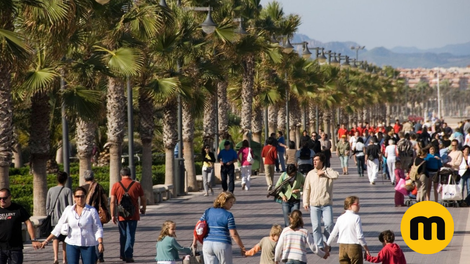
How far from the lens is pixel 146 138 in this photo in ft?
78.3

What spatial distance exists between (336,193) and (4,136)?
12.4 metres

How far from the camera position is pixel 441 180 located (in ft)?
68.7

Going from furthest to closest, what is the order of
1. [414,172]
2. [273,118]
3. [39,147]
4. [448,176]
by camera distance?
[273,118], [448,176], [414,172], [39,147]

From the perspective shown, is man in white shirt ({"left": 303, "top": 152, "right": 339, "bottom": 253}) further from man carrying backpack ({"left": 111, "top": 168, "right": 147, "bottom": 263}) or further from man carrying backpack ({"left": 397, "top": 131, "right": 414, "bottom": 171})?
man carrying backpack ({"left": 397, "top": 131, "right": 414, "bottom": 171})

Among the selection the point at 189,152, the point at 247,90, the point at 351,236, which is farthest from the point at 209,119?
the point at 351,236

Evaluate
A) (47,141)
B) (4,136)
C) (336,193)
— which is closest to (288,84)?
(336,193)

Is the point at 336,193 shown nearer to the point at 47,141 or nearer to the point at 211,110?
the point at 211,110

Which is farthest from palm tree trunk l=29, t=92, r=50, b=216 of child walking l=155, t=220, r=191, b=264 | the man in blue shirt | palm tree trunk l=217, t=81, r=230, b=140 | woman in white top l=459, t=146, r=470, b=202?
palm tree trunk l=217, t=81, r=230, b=140

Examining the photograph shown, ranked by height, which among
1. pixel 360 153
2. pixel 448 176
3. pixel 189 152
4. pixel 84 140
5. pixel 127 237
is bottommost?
pixel 127 237

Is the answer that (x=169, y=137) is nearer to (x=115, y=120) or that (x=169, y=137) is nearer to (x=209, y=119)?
(x=115, y=120)

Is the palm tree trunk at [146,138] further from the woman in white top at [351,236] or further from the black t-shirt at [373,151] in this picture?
the woman in white top at [351,236]

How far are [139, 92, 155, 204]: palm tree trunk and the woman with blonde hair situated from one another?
13.3 m

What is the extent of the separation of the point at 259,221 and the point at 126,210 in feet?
18.9

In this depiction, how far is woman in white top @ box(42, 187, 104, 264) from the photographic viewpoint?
10703mm
